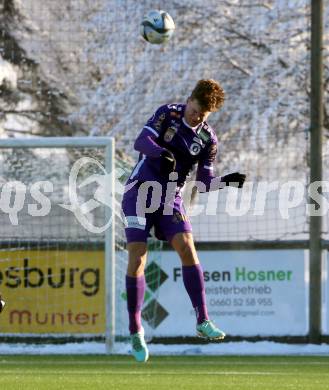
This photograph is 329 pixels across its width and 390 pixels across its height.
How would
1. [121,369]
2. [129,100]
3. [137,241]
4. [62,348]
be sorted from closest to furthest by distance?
[137,241], [121,369], [62,348], [129,100]

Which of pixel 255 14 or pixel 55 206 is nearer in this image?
pixel 55 206

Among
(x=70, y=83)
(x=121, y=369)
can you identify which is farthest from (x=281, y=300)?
(x=70, y=83)

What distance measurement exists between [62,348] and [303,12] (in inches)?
286

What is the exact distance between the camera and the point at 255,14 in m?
18.5

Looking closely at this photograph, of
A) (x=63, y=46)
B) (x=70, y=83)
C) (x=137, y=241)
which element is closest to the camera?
(x=137, y=241)

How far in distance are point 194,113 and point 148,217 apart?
0.81 meters

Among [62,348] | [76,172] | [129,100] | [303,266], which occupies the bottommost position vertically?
[62,348]

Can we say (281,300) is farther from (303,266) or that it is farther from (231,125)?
(231,125)

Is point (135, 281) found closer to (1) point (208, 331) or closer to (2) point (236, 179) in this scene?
(1) point (208, 331)

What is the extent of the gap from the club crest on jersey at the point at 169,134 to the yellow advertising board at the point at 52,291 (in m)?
5.58

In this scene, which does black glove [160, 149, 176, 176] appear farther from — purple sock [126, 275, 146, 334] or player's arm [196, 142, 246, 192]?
purple sock [126, 275, 146, 334]

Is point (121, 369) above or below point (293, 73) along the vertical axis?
below

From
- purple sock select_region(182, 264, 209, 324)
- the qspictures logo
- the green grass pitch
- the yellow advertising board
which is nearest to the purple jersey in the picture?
purple sock select_region(182, 264, 209, 324)

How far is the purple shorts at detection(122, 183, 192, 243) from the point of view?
8.48 meters
